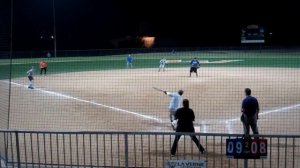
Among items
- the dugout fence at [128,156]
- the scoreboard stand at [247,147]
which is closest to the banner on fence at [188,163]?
the scoreboard stand at [247,147]

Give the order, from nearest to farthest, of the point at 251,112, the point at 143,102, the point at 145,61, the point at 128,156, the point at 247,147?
1. the point at 247,147
2. the point at 128,156
3. the point at 251,112
4. the point at 143,102
5. the point at 145,61

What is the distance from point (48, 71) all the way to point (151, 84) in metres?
12.0

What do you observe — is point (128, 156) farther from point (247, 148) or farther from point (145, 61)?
point (145, 61)

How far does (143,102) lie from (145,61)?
23317 mm

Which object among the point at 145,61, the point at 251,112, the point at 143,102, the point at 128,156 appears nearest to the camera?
the point at 128,156

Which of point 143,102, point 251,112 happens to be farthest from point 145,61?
point 251,112

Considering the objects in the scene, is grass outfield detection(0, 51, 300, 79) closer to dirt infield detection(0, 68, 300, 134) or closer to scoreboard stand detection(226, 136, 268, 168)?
dirt infield detection(0, 68, 300, 134)

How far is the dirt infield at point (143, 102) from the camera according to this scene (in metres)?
13.1

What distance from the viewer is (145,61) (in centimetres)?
4041

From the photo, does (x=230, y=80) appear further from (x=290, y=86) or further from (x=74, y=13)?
(x=74, y=13)

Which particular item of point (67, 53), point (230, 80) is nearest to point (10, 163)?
point (230, 80)

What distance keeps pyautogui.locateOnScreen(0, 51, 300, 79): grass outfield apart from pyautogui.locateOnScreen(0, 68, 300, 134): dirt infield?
719cm

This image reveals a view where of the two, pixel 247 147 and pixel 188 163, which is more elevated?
pixel 247 147

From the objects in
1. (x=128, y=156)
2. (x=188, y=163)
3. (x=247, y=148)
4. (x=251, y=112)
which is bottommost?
(x=128, y=156)
